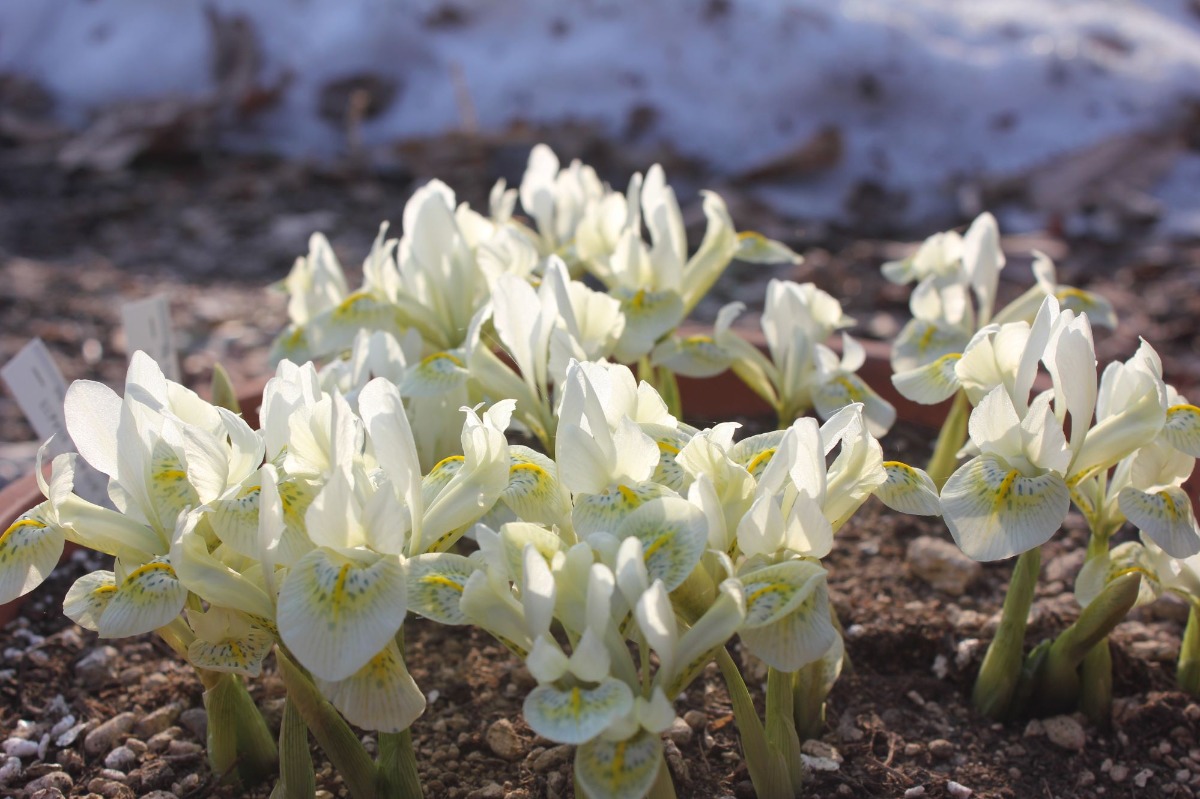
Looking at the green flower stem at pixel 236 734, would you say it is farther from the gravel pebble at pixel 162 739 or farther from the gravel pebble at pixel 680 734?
the gravel pebble at pixel 680 734

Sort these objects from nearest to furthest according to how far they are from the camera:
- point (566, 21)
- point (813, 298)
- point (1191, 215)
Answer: point (813, 298) < point (1191, 215) < point (566, 21)

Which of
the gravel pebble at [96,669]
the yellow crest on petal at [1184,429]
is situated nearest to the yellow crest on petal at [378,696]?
the gravel pebble at [96,669]

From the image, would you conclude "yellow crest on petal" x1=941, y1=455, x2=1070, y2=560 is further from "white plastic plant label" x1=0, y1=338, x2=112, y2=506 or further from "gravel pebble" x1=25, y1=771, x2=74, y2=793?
"white plastic plant label" x1=0, y1=338, x2=112, y2=506

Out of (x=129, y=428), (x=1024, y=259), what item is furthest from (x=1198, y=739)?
(x=1024, y=259)

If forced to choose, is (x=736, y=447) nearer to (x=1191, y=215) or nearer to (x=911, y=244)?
(x=911, y=244)

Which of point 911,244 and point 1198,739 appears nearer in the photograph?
point 1198,739
